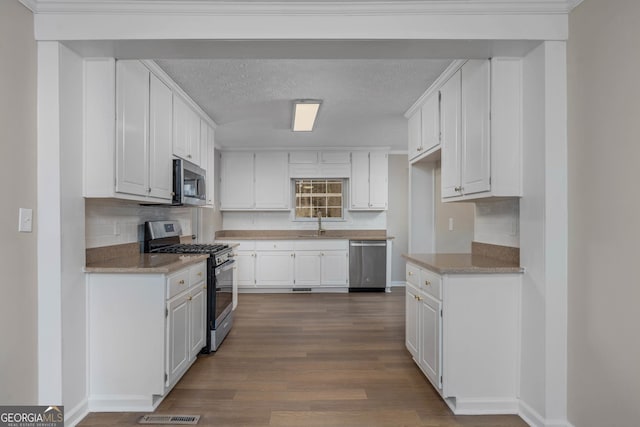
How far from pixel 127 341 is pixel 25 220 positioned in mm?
908

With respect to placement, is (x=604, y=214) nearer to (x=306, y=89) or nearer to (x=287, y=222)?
(x=306, y=89)

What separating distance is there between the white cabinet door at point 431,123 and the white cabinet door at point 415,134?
0.09 m

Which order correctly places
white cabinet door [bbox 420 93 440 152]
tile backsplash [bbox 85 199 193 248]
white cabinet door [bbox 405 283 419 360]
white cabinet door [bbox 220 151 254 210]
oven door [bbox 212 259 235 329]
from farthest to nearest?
white cabinet door [bbox 220 151 254 210] < oven door [bbox 212 259 235 329] < white cabinet door [bbox 420 93 440 152] < white cabinet door [bbox 405 283 419 360] < tile backsplash [bbox 85 199 193 248]

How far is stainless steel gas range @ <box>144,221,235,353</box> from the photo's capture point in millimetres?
3064

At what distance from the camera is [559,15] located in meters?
1.90

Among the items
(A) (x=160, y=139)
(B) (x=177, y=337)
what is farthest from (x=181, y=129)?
(B) (x=177, y=337)

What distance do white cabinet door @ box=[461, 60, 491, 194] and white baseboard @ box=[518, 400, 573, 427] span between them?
1.33m

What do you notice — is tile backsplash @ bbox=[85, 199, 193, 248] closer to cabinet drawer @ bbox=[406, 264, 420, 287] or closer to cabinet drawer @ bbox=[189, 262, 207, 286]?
cabinet drawer @ bbox=[189, 262, 207, 286]

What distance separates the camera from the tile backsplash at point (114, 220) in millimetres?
2422

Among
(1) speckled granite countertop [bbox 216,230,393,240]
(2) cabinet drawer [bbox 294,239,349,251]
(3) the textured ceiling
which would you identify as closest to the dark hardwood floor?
(2) cabinet drawer [bbox 294,239,349,251]

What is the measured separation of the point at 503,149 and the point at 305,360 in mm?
2212

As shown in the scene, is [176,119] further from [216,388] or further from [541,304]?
[541,304]

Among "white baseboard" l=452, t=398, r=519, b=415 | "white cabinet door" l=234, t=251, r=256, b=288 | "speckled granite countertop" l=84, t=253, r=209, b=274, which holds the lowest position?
"white baseboard" l=452, t=398, r=519, b=415

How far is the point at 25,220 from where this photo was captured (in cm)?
179
